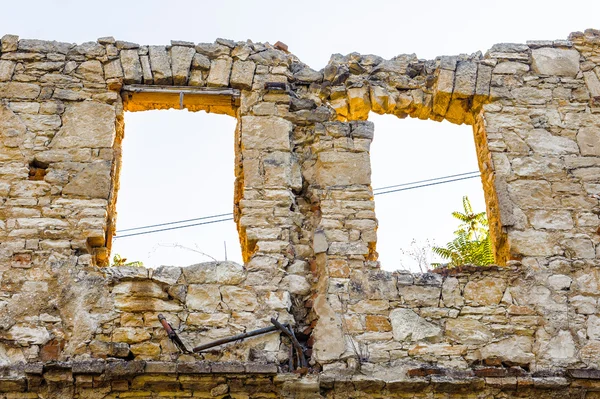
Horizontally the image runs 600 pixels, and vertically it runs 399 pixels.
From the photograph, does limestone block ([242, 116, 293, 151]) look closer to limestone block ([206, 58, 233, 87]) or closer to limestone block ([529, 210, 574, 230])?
limestone block ([206, 58, 233, 87])

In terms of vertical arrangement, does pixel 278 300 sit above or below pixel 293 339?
above

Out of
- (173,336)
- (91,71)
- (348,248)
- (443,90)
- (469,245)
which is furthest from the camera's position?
(469,245)

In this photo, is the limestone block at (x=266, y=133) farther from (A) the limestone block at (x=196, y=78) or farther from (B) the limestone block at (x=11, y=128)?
(B) the limestone block at (x=11, y=128)

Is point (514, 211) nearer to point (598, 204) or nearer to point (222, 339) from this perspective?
point (598, 204)

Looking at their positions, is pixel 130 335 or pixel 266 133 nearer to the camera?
pixel 130 335

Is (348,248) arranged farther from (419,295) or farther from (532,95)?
(532,95)

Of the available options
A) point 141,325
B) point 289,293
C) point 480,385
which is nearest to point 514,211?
point 480,385

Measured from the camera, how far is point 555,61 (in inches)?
271

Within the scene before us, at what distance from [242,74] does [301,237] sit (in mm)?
1643

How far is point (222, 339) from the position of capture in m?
5.26

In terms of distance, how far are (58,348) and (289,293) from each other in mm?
1692

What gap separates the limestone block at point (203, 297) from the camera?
5.43 meters

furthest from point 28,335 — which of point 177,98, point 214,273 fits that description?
point 177,98

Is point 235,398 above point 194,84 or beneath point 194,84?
beneath
